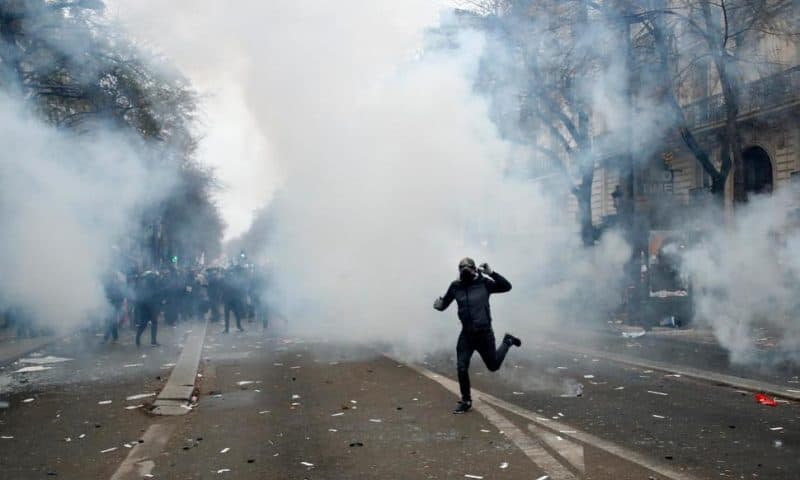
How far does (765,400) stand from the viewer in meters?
7.40

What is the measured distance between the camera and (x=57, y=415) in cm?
752

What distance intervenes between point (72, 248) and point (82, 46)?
5303mm

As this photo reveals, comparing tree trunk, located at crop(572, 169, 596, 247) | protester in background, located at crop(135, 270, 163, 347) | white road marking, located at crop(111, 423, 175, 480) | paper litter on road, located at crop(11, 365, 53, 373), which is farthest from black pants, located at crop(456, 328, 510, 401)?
tree trunk, located at crop(572, 169, 596, 247)

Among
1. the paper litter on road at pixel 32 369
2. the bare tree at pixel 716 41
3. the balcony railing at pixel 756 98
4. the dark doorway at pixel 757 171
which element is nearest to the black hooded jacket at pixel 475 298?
the paper litter on road at pixel 32 369

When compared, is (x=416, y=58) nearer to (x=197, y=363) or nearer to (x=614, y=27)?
(x=614, y=27)

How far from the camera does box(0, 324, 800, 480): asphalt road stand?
5223mm

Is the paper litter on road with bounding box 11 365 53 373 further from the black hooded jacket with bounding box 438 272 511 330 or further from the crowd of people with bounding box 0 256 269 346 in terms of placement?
the black hooded jacket with bounding box 438 272 511 330

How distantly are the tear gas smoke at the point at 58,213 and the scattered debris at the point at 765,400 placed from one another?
10.7 m

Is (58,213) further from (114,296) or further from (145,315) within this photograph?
(114,296)

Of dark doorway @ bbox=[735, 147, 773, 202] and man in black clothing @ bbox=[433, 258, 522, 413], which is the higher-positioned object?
dark doorway @ bbox=[735, 147, 773, 202]

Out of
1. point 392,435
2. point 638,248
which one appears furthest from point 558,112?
point 392,435

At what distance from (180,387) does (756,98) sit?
1539 centimetres

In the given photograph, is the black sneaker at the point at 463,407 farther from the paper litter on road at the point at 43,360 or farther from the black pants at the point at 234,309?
the black pants at the point at 234,309

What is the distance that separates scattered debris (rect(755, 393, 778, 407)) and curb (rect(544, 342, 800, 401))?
17cm
